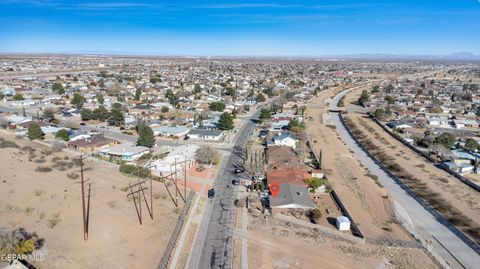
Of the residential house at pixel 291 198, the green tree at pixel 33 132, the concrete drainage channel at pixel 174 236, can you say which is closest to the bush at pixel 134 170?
the concrete drainage channel at pixel 174 236

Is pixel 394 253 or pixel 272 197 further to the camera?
pixel 272 197

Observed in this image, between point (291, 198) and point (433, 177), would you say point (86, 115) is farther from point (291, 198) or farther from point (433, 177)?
point (433, 177)

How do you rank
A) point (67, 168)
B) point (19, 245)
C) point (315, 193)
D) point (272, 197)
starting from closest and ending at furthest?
point (19, 245) < point (272, 197) < point (315, 193) < point (67, 168)

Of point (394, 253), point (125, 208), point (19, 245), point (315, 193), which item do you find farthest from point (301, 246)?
point (19, 245)

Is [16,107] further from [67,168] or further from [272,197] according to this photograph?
[272,197]

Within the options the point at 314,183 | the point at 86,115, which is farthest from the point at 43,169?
the point at 86,115

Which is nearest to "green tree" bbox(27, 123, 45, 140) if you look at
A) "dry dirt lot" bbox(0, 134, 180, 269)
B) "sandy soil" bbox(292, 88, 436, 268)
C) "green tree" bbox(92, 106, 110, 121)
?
"dry dirt lot" bbox(0, 134, 180, 269)

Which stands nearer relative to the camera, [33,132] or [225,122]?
[33,132]
